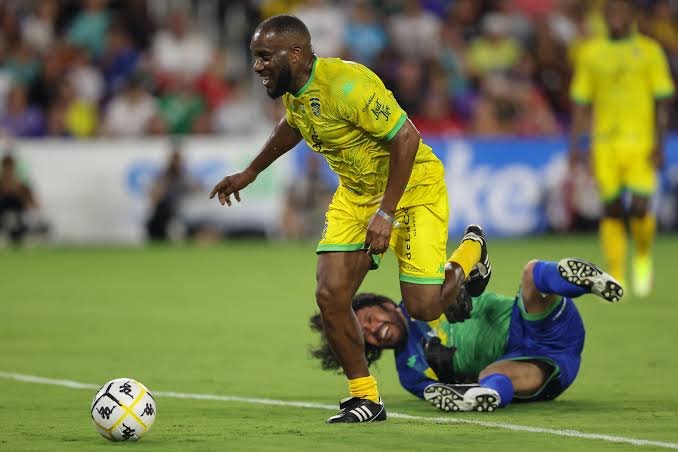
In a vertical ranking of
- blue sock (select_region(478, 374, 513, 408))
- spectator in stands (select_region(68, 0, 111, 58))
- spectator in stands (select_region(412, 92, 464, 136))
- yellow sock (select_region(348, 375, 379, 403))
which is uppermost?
spectator in stands (select_region(68, 0, 111, 58))

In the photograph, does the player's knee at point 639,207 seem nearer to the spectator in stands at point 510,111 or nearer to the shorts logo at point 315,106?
the shorts logo at point 315,106

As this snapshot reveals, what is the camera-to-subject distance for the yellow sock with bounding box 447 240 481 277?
7777 mm

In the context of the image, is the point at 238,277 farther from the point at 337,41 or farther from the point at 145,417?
the point at 145,417

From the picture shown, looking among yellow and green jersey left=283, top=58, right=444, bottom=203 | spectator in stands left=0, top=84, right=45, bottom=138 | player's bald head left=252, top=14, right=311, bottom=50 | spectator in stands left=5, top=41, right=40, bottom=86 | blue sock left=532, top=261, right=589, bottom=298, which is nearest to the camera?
player's bald head left=252, top=14, right=311, bottom=50

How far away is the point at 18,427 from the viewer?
6.85 metres

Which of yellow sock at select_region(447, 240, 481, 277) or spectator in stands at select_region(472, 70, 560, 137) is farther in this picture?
spectator in stands at select_region(472, 70, 560, 137)

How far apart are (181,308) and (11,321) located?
173 centimetres

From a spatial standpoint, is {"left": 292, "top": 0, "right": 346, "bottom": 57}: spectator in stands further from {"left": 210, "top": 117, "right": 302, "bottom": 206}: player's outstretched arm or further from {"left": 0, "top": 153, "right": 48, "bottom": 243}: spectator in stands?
{"left": 210, "top": 117, "right": 302, "bottom": 206}: player's outstretched arm

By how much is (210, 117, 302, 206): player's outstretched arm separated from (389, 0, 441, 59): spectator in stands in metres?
14.8

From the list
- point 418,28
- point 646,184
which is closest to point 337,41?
point 418,28

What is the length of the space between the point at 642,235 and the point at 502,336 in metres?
6.36

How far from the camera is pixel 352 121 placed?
7.03m

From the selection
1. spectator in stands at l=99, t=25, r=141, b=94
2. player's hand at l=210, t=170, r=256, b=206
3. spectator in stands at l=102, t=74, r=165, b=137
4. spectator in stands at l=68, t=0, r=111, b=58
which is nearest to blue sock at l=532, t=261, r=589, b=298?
player's hand at l=210, t=170, r=256, b=206

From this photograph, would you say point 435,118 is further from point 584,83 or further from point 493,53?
point 584,83
